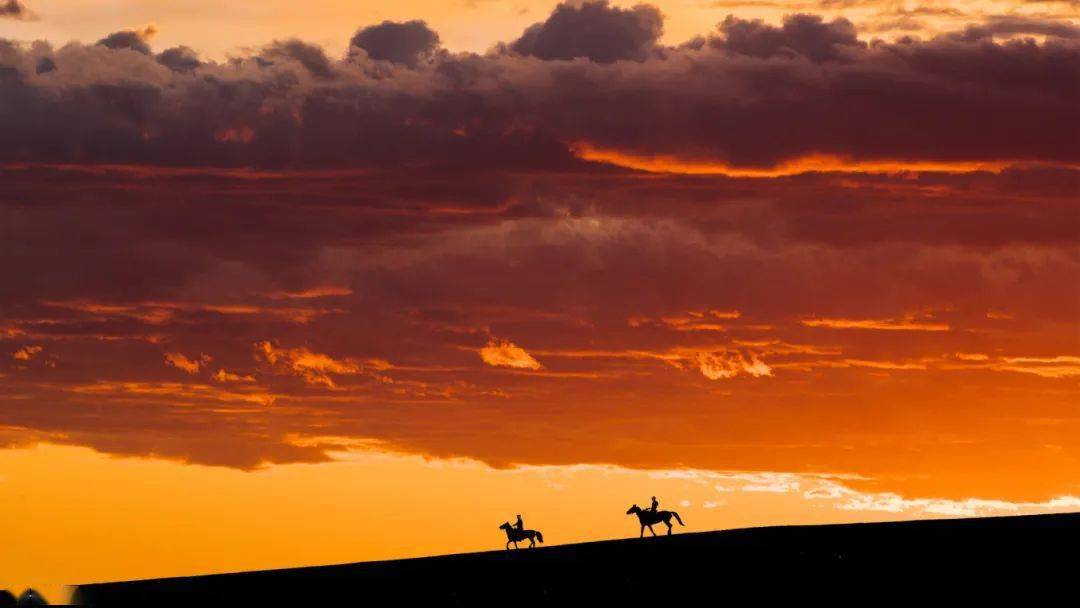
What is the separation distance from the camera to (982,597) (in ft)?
140

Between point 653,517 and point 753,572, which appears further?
point 653,517

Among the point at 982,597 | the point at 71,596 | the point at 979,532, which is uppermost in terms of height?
the point at 71,596

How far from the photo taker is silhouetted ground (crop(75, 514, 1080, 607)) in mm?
43750

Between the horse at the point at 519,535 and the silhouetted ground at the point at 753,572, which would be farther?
the horse at the point at 519,535

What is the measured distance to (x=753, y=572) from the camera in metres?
47.2

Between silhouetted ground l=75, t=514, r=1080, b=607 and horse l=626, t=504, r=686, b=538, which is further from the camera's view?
horse l=626, t=504, r=686, b=538

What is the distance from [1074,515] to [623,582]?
11.8 meters

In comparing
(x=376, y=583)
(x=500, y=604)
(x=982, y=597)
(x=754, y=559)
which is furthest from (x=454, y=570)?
(x=982, y=597)

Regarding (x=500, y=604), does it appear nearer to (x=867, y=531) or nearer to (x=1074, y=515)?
(x=867, y=531)

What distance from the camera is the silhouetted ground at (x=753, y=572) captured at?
4375 cm

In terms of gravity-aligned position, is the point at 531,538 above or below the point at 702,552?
above

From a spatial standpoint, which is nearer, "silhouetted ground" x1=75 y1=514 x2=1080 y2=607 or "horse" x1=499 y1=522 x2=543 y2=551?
"silhouetted ground" x1=75 y1=514 x2=1080 y2=607

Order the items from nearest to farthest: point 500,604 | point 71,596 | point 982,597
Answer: point 982,597, point 500,604, point 71,596

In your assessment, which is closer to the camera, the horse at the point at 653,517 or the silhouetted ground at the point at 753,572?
the silhouetted ground at the point at 753,572
